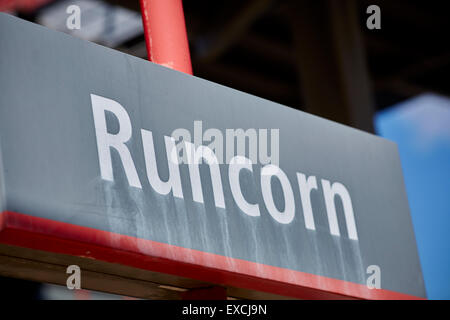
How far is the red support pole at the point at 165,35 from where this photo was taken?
4.61m

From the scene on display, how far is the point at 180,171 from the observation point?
3717 millimetres

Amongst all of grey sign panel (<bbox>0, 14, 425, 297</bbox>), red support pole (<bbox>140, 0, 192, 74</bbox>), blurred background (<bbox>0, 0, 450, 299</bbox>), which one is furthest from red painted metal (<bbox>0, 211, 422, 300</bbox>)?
blurred background (<bbox>0, 0, 450, 299</bbox>)

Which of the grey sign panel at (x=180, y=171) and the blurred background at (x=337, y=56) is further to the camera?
the blurred background at (x=337, y=56)

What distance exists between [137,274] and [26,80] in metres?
1.09

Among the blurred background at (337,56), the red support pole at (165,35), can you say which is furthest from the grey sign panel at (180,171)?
the blurred background at (337,56)

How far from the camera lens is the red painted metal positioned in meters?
3.15

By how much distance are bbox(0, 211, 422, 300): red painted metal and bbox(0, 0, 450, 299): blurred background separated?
715 cm

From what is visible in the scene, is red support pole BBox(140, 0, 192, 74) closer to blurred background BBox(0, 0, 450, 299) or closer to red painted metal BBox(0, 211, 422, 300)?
red painted metal BBox(0, 211, 422, 300)

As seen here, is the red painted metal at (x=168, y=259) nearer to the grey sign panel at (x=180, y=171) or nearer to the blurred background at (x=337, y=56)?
the grey sign panel at (x=180, y=171)

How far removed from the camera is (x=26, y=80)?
10.7 feet

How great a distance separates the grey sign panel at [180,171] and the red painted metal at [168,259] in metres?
0.03
